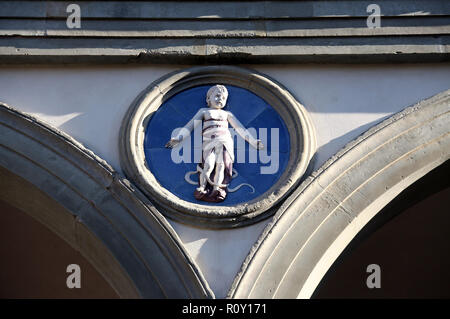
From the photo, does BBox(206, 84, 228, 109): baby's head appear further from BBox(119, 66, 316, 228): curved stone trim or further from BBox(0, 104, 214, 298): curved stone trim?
BBox(0, 104, 214, 298): curved stone trim

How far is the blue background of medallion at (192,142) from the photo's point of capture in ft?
26.1

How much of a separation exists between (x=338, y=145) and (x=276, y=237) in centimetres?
93

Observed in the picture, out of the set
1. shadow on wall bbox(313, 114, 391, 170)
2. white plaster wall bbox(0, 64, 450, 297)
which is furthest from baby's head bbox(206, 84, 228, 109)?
shadow on wall bbox(313, 114, 391, 170)

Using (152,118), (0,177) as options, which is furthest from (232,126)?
(0,177)

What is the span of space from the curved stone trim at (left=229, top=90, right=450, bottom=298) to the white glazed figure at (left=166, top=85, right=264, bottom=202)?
0.52m

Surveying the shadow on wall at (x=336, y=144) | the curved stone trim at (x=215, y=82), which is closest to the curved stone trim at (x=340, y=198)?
the shadow on wall at (x=336, y=144)

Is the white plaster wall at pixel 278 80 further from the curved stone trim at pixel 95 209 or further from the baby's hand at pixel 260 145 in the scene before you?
the baby's hand at pixel 260 145

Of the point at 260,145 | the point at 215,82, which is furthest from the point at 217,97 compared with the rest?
the point at 260,145

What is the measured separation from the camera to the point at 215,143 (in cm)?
Answer: 803

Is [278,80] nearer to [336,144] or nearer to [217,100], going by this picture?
[217,100]

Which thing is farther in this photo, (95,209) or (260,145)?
(260,145)

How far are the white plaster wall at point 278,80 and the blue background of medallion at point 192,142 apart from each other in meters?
→ 0.25

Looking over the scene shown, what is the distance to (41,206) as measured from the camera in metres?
8.11

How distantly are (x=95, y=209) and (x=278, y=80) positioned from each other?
1803mm
